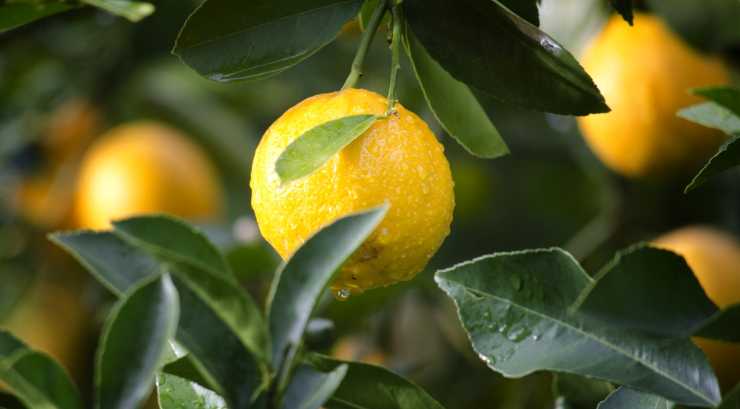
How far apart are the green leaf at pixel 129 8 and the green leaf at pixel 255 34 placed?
4cm

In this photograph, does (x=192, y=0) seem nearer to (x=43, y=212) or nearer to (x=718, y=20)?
(x=43, y=212)

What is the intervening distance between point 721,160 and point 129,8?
1.42 feet

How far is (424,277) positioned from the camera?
1670mm

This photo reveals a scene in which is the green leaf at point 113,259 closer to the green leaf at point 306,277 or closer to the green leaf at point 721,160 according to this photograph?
the green leaf at point 306,277

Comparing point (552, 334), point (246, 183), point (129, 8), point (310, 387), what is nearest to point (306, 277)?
point (310, 387)

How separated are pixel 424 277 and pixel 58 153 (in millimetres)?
972

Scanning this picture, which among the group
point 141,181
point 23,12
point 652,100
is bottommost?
point 141,181

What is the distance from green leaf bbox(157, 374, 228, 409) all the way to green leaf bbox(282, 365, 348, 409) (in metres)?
0.12

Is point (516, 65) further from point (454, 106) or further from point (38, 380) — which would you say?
point (38, 380)

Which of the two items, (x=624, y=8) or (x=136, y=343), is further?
(x=624, y=8)

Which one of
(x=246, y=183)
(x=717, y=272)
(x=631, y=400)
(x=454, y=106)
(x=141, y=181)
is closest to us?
(x=631, y=400)

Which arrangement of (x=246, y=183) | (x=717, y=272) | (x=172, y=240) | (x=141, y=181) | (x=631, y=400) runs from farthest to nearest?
1. (x=246, y=183)
2. (x=141, y=181)
3. (x=717, y=272)
4. (x=631, y=400)
5. (x=172, y=240)

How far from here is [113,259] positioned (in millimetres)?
736

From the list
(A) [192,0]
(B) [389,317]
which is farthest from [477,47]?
(A) [192,0]
